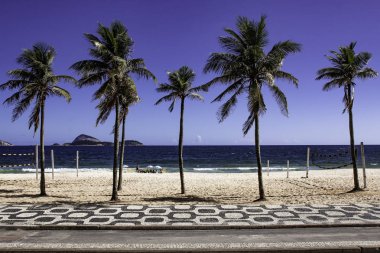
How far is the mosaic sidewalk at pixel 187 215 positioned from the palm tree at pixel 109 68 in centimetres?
375

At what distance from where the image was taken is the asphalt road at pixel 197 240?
8.09 metres

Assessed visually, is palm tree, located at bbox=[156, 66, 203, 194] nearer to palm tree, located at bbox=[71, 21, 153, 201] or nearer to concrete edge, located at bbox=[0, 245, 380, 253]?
palm tree, located at bbox=[71, 21, 153, 201]

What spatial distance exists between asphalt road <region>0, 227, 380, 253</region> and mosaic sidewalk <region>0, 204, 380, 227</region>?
0.60m

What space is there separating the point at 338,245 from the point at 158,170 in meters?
33.3

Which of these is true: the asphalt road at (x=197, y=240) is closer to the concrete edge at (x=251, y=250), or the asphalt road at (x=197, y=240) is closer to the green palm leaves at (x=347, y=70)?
the concrete edge at (x=251, y=250)

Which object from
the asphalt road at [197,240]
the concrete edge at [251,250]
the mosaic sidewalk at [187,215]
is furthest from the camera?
the mosaic sidewalk at [187,215]


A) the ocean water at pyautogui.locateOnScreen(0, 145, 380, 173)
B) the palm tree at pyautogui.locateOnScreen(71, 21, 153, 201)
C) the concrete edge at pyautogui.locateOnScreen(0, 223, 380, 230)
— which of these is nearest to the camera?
the concrete edge at pyautogui.locateOnScreen(0, 223, 380, 230)

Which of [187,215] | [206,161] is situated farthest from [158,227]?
[206,161]

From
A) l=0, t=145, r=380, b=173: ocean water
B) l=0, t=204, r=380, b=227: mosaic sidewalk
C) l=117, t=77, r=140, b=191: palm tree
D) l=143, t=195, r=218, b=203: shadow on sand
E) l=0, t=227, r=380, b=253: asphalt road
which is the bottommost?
l=0, t=145, r=380, b=173: ocean water

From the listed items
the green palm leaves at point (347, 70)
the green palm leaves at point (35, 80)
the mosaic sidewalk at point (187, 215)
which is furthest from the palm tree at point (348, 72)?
the green palm leaves at point (35, 80)

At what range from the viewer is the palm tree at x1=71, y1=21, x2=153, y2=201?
15.9 meters

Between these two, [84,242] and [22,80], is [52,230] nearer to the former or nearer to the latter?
[84,242]

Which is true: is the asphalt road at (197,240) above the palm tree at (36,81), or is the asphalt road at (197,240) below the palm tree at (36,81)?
below

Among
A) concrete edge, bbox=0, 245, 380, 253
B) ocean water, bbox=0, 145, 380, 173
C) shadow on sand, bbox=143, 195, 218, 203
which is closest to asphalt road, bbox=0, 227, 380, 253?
concrete edge, bbox=0, 245, 380, 253
